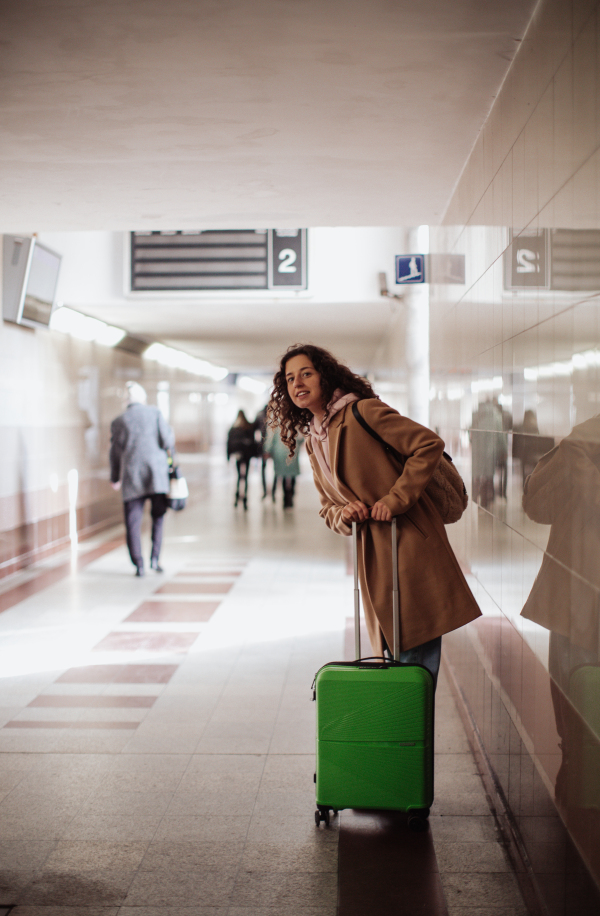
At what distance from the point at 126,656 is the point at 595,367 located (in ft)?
13.3

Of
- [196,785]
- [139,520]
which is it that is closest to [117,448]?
[139,520]

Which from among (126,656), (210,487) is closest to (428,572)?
(126,656)

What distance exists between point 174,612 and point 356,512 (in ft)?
12.8

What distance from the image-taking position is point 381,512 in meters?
2.70

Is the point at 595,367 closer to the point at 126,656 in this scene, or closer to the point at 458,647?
the point at 458,647

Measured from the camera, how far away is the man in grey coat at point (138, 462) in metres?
7.52

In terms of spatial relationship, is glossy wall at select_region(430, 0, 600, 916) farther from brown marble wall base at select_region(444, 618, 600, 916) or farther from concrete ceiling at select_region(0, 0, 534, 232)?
concrete ceiling at select_region(0, 0, 534, 232)

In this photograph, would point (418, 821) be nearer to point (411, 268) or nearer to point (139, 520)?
point (411, 268)

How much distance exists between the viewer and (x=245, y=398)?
3428cm

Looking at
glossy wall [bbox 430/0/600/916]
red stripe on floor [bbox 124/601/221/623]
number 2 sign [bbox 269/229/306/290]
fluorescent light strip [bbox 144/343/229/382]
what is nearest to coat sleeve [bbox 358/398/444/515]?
glossy wall [bbox 430/0/600/916]

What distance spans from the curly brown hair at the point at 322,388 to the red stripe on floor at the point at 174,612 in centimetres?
324

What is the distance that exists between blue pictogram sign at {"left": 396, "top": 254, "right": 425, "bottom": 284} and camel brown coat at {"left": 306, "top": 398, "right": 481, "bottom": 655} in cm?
339

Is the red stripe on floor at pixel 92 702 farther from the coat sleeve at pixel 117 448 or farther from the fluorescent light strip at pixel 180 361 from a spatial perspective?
the fluorescent light strip at pixel 180 361

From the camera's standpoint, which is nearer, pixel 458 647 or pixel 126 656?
pixel 458 647
